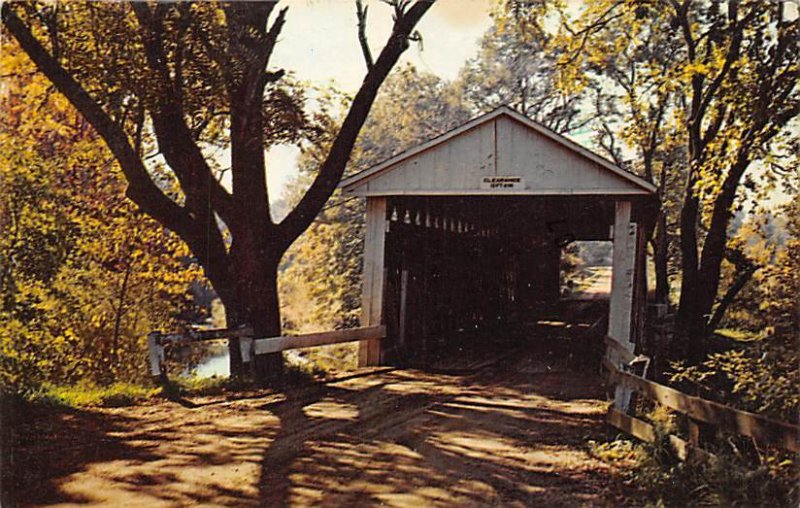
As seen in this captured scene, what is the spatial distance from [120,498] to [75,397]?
3581 millimetres

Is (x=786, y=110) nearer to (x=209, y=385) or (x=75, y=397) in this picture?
(x=209, y=385)

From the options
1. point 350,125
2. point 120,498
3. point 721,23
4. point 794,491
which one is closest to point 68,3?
point 350,125

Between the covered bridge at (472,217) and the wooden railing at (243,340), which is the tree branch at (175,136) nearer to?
the covered bridge at (472,217)

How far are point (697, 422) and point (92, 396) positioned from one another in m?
6.64

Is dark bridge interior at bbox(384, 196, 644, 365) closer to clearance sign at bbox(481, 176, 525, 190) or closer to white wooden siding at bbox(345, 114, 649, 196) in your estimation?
white wooden siding at bbox(345, 114, 649, 196)

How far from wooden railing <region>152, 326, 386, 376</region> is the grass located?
0.36 metres

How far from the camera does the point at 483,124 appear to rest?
36.9 ft

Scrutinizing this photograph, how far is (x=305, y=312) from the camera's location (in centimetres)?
3094

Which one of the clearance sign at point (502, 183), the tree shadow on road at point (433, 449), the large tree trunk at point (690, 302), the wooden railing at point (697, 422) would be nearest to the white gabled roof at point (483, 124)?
the clearance sign at point (502, 183)

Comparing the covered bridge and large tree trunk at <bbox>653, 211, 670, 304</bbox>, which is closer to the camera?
the covered bridge

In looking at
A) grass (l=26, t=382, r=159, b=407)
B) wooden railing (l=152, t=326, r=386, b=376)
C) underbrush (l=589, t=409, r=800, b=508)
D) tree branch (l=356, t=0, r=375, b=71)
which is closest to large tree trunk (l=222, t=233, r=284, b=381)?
wooden railing (l=152, t=326, r=386, b=376)

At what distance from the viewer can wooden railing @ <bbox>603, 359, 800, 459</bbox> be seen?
4.40m

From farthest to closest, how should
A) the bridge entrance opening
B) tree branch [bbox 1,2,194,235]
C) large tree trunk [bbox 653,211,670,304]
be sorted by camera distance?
large tree trunk [bbox 653,211,670,304] < the bridge entrance opening < tree branch [bbox 1,2,194,235]

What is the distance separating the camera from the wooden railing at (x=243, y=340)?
918 centimetres
